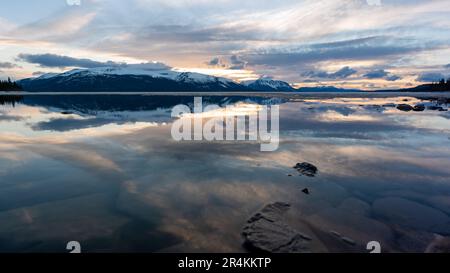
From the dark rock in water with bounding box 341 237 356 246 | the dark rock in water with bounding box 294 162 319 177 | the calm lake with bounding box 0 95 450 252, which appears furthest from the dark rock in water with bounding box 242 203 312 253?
the dark rock in water with bounding box 294 162 319 177

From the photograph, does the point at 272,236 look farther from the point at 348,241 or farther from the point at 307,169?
the point at 307,169

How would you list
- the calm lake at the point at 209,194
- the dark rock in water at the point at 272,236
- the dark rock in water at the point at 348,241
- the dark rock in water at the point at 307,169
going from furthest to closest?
the dark rock in water at the point at 307,169 < the calm lake at the point at 209,194 < the dark rock in water at the point at 348,241 < the dark rock in water at the point at 272,236

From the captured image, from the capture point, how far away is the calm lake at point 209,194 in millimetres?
7105

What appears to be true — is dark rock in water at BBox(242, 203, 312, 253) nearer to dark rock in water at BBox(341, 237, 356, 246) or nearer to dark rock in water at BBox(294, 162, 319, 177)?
dark rock in water at BBox(341, 237, 356, 246)

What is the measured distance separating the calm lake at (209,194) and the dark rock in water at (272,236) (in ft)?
0.89

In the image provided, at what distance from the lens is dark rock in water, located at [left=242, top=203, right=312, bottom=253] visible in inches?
264

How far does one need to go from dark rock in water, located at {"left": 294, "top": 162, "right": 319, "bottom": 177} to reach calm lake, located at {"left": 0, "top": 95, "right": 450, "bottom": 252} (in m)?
0.37

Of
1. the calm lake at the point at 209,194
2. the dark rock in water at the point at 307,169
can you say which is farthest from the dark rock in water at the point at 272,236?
the dark rock in water at the point at 307,169

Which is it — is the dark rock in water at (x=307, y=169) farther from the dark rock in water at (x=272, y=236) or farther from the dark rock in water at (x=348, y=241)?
the dark rock in water at (x=348, y=241)

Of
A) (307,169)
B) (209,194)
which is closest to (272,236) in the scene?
(209,194)

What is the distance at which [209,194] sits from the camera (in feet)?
A: 32.2

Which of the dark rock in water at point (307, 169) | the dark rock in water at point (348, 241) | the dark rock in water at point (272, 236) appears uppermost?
the dark rock in water at point (307, 169)
